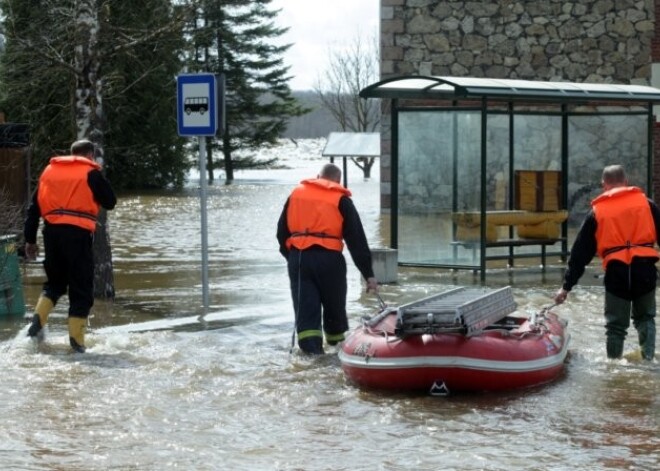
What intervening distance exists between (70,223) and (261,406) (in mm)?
3017

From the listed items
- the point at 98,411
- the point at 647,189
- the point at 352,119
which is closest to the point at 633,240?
the point at 98,411

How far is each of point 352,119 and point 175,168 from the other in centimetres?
3809

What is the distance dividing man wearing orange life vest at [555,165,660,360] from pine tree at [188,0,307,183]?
38.5m

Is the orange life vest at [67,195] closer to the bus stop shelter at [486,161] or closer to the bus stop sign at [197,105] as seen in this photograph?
the bus stop sign at [197,105]

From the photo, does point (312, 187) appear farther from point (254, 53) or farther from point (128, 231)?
point (254, 53)

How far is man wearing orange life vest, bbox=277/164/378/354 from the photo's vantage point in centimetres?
1091

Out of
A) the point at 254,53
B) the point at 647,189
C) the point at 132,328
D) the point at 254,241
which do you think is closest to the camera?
the point at 132,328

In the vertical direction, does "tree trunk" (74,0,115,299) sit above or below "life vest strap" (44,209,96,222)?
above

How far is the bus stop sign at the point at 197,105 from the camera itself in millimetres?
13289

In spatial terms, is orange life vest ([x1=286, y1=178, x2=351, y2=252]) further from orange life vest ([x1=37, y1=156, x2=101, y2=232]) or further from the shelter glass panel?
the shelter glass panel

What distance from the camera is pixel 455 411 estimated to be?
903cm

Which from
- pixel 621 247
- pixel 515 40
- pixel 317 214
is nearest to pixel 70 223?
pixel 317 214

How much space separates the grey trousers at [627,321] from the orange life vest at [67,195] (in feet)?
14.2

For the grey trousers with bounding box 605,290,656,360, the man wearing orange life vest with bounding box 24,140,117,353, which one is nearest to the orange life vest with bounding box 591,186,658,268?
the grey trousers with bounding box 605,290,656,360
